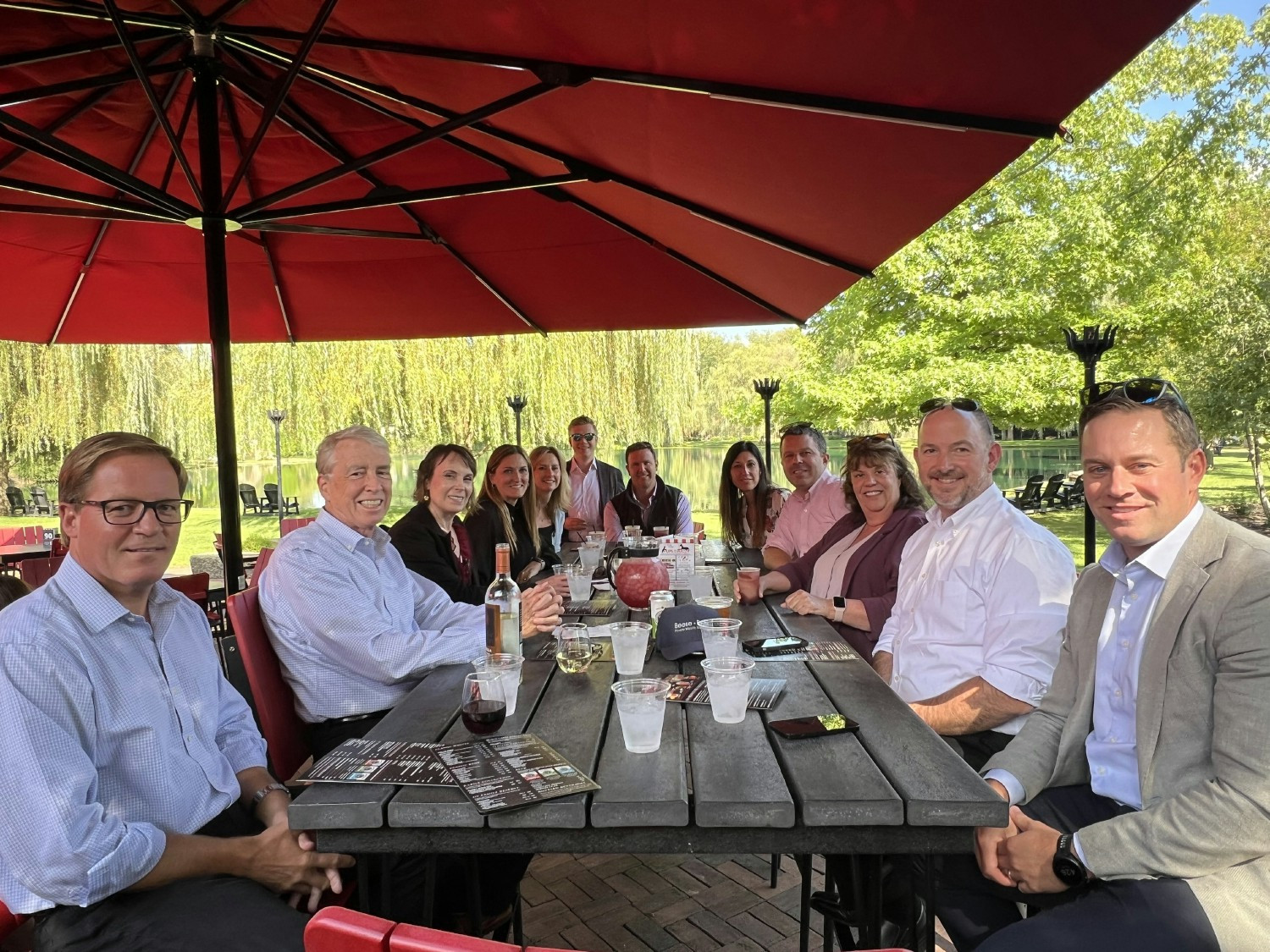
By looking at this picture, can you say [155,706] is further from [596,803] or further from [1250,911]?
[1250,911]

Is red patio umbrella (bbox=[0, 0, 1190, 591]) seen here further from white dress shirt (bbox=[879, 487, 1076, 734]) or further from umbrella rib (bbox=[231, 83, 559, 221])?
white dress shirt (bbox=[879, 487, 1076, 734])

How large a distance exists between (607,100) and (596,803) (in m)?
2.32

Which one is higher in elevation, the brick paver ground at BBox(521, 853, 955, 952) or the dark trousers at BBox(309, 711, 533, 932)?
the dark trousers at BBox(309, 711, 533, 932)

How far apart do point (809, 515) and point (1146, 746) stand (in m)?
3.19

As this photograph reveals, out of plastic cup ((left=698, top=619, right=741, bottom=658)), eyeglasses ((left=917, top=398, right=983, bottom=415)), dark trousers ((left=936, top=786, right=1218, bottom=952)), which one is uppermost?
eyeglasses ((left=917, top=398, right=983, bottom=415))

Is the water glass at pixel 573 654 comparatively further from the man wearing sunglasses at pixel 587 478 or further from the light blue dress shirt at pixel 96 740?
the man wearing sunglasses at pixel 587 478

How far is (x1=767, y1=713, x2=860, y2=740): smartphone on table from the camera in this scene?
5.83 feet

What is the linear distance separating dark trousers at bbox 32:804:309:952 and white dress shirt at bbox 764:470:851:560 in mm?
3616

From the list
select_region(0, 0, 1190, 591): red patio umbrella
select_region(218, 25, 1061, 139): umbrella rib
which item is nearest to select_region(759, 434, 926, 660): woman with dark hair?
select_region(0, 0, 1190, 591): red patio umbrella

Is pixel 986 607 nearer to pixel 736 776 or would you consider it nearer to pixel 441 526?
pixel 736 776

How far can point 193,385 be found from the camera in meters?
14.8

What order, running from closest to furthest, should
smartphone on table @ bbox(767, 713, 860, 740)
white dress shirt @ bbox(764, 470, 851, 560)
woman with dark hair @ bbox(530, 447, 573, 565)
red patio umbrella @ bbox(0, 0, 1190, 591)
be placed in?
1. smartphone on table @ bbox(767, 713, 860, 740)
2. red patio umbrella @ bbox(0, 0, 1190, 591)
3. white dress shirt @ bbox(764, 470, 851, 560)
4. woman with dark hair @ bbox(530, 447, 573, 565)

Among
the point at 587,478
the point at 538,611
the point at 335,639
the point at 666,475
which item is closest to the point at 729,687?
the point at 538,611

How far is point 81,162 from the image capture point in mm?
2820
